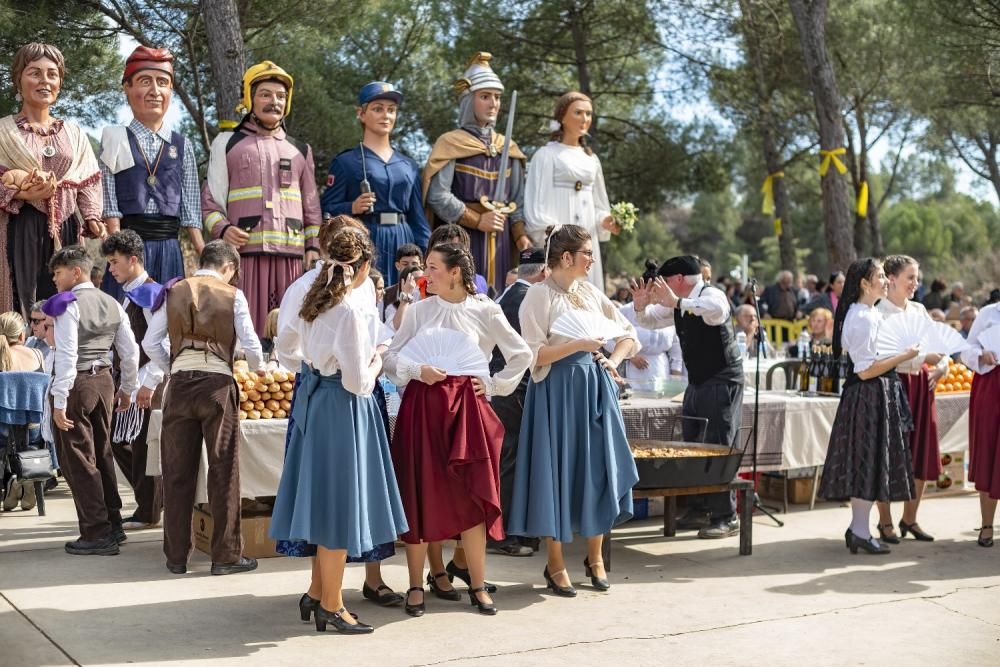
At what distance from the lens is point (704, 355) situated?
22.0ft

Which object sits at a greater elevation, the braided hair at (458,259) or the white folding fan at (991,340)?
the braided hair at (458,259)

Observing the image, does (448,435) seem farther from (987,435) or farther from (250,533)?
(987,435)

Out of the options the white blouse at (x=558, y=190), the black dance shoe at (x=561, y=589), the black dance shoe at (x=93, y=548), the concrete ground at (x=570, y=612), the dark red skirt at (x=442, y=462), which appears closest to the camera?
the concrete ground at (x=570, y=612)

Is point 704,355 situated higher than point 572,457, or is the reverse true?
point 704,355

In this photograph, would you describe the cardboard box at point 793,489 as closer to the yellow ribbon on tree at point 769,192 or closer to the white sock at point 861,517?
the white sock at point 861,517

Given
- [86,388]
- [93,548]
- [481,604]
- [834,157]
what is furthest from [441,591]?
[834,157]

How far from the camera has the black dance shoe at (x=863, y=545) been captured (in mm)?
6305

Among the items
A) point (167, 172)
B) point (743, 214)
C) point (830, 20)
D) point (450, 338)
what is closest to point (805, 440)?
point (450, 338)

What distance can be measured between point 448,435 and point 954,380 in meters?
4.95

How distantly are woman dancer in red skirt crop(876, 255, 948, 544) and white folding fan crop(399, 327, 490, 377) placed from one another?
108 inches

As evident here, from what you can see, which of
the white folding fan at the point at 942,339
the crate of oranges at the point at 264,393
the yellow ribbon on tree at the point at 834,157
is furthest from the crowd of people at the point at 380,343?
the yellow ribbon on tree at the point at 834,157

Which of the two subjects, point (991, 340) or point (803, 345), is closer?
point (991, 340)

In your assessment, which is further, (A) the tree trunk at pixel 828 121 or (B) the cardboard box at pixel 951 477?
(A) the tree trunk at pixel 828 121

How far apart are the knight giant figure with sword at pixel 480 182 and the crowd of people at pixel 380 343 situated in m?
0.02
